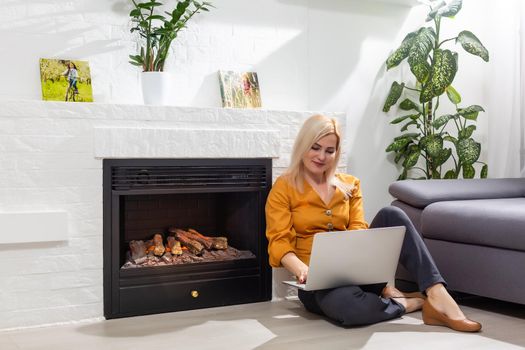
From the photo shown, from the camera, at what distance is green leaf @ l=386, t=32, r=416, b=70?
3.59 metres

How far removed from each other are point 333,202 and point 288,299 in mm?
580

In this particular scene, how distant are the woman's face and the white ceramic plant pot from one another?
71 cm

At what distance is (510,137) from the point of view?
3988 millimetres

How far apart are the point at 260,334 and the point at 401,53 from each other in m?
1.96

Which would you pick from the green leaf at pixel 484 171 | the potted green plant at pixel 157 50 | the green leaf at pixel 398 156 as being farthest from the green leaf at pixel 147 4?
the green leaf at pixel 484 171

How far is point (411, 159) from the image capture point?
11.9 ft

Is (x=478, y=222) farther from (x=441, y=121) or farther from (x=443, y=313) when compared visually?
(x=441, y=121)

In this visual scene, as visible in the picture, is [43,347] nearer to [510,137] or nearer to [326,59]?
[326,59]

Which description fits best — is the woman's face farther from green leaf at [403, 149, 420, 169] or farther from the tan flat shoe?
green leaf at [403, 149, 420, 169]

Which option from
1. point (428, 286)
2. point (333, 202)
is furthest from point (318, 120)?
point (428, 286)

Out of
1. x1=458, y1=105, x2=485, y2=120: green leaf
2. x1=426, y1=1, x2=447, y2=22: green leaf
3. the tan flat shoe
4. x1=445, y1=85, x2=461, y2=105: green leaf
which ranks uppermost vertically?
x1=426, y1=1, x2=447, y2=22: green leaf

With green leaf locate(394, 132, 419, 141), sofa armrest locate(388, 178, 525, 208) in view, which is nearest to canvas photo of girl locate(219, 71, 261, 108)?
sofa armrest locate(388, 178, 525, 208)

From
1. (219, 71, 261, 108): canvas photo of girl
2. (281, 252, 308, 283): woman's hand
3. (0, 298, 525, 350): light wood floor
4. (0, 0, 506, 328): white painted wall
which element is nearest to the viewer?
(0, 298, 525, 350): light wood floor

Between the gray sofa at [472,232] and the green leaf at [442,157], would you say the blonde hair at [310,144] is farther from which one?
the green leaf at [442,157]
